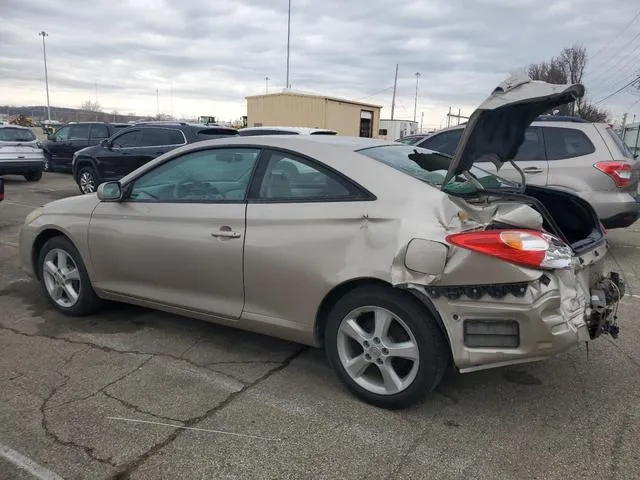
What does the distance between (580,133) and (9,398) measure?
6.64 m

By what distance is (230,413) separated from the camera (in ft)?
10.2

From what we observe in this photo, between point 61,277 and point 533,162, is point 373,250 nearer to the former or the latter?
point 61,277

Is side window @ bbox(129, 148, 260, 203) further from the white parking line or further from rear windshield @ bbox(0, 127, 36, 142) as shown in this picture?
rear windshield @ bbox(0, 127, 36, 142)

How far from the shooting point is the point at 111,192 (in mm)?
4207

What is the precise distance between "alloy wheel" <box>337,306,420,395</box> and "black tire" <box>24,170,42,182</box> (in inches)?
594

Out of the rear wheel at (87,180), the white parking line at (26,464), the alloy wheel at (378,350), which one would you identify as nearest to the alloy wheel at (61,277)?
the white parking line at (26,464)

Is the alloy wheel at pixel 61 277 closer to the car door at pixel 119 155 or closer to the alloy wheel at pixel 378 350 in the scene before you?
the alloy wheel at pixel 378 350

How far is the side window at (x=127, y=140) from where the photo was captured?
12500 mm

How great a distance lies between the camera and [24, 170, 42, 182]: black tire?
15.8m

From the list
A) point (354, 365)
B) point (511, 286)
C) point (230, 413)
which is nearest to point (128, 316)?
point (230, 413)

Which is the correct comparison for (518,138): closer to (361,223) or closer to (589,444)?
(361,223)

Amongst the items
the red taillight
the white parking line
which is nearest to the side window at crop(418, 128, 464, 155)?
the red taillight

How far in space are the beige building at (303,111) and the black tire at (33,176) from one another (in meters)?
13.9

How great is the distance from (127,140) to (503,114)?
11080 millimetres
